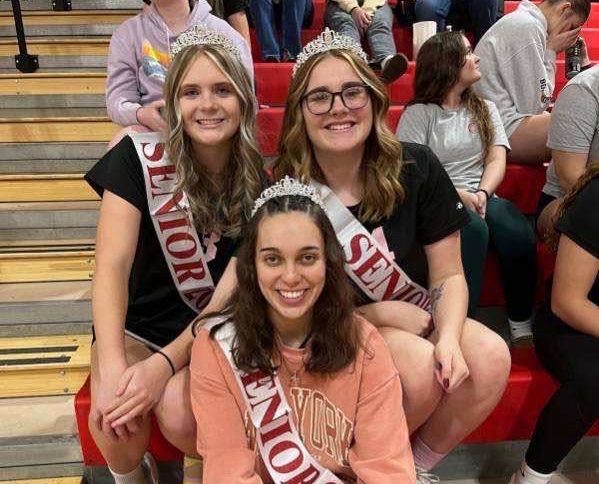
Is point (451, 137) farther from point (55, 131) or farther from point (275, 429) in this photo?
point (55, 131)

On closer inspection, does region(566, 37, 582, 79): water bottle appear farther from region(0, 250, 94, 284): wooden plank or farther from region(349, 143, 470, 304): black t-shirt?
region(0, 250, 94, 284): wooden plank

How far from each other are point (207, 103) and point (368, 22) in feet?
6.33

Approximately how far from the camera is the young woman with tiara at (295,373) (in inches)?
40.1

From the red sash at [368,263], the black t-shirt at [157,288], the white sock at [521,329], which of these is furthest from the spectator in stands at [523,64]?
the black t-shirt at [157,288]

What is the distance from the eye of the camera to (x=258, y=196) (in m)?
1.21

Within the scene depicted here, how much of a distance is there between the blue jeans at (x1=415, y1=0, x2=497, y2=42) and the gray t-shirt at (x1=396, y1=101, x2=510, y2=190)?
4.25ft

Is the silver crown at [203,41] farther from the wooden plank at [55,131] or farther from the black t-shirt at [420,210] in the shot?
the wooden plank at [55,131]

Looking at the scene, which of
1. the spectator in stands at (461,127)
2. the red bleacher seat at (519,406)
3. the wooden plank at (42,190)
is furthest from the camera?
the wooden plank at (42,190)

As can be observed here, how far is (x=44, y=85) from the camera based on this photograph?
2.60m

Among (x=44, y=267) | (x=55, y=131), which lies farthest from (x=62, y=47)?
(x=44, y=267)

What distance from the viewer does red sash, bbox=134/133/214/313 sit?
119 cm

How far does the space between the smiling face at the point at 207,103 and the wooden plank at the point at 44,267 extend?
0.98m

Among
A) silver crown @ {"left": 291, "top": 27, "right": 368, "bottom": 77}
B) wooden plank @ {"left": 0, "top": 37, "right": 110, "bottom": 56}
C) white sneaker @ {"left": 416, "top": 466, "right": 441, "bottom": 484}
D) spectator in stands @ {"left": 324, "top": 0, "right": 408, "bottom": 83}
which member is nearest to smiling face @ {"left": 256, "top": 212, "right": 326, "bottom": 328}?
silver crown @ {"left": 291, "top": 27, "right": 368, "bottom": 77}

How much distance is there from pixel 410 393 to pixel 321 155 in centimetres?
52
